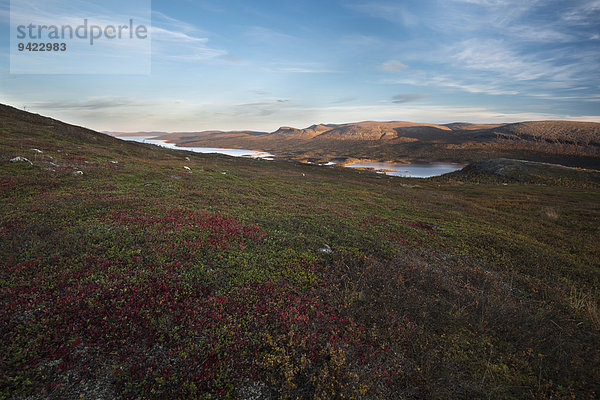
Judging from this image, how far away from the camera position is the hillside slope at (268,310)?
528cm

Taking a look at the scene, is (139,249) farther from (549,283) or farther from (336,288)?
(549,283)

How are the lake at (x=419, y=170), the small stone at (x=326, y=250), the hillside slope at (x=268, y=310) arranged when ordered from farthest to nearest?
the lake at (x=419, y=170)
the small stone at (x=326, y=250)
the hillside slope at (x=268, y=310)

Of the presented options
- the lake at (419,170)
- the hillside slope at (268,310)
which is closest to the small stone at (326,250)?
the hillside slope at (268,310)

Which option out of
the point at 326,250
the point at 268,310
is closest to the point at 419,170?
the point at 326,250

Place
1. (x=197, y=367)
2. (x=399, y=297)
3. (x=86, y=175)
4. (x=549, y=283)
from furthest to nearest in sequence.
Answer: (x=86, y=175)
(x=549, y=283)
(x=399, y=297)
(x=197, y=367)

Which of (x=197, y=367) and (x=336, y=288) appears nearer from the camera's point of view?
(x=197, y=367)

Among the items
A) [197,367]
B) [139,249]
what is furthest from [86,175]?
[197,367]

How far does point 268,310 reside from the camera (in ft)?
24.3

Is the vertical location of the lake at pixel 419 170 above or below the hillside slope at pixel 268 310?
above

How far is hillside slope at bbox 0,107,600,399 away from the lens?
17.3 feet

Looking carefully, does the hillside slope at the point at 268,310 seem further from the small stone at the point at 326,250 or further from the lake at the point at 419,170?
the lake at the point at 419,170

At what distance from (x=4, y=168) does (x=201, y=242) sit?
67.5 ft

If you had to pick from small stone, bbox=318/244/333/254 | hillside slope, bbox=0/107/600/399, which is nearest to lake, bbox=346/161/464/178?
hillside slope, bbox=0/107/600/399

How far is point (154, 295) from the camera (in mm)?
7449
